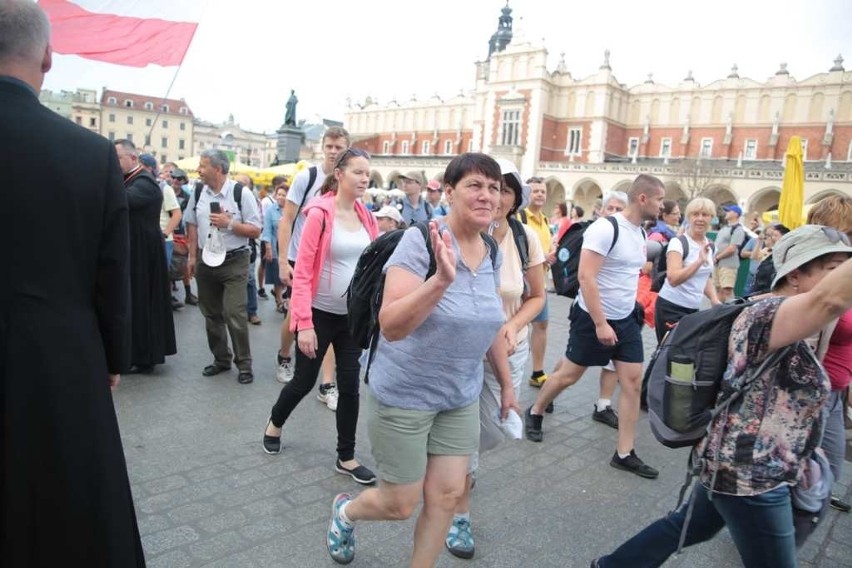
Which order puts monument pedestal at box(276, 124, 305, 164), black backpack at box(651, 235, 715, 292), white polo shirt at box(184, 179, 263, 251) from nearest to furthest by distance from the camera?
white polo shirt at box(184, 179, 263, 251), black backpack at box(651, 235, 715, 292), monument pedestal at box(276, 124, 305, 164)

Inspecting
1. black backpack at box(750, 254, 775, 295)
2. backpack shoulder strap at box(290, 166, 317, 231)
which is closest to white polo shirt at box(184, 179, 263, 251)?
backpack shoulder strap at box(290, 166, 317, 231)

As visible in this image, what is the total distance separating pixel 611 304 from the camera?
4281 mm

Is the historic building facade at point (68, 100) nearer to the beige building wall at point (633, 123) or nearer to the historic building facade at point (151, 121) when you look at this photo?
the beige building wall at point (633, 123)

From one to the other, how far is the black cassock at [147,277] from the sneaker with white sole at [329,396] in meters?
1.54

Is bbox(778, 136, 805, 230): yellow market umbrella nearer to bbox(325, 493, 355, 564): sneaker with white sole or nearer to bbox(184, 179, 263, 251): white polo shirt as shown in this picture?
bbox(184, 179, 263, 251): white polo shirt

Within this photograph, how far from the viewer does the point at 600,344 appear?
4.31 metres

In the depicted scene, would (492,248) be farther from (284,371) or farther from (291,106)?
(291,106)

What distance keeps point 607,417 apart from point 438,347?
10.9 ft

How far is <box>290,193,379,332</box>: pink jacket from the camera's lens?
356 cm

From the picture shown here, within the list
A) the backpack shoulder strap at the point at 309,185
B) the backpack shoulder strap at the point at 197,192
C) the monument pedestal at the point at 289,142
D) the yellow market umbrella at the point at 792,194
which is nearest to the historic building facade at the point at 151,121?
the monument pedestal at the point at 289,142

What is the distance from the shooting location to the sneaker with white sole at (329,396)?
4.88 meters

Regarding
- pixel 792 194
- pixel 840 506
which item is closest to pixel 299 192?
pixel 840 506

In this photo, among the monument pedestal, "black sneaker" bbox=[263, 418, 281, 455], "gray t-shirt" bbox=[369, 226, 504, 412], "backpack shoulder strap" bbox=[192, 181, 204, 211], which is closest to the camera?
"gray t-shirt" bbox=[369, 226, 504, 412]

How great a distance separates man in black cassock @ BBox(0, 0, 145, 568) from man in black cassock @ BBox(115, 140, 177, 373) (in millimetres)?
3449
